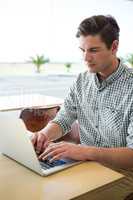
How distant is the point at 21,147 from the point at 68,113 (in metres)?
0.72

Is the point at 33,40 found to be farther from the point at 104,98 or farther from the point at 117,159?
the point at 117,159

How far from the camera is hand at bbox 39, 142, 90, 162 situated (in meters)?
1.24

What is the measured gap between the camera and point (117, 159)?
51.1 inches

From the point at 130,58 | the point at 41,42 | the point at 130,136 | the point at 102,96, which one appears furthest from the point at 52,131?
the point at 130,58

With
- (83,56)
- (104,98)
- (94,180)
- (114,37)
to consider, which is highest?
(114,37)

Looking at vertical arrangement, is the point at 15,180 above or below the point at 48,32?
below

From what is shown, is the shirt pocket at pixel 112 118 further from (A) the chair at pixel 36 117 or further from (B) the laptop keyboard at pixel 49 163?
(A) the chair at pixel 36 117

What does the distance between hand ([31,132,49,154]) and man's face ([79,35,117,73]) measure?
0.47 meters

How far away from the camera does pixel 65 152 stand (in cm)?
125

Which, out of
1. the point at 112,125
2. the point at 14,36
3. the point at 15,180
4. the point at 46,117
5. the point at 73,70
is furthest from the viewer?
the point at 73,70

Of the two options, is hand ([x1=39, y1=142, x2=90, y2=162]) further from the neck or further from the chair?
the chair

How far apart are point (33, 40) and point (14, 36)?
0.37m

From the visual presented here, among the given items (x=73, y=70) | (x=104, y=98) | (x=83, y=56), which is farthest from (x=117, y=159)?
(x=73, y=70)

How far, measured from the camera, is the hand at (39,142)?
1387 millimetres
